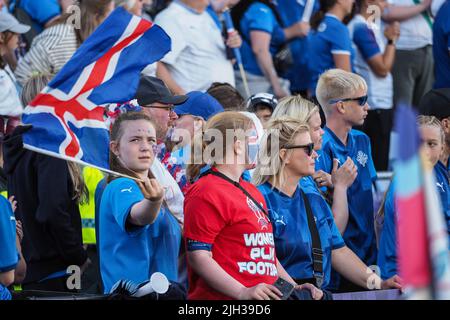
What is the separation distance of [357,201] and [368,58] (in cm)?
329

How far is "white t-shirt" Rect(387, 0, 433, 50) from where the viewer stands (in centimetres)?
1010

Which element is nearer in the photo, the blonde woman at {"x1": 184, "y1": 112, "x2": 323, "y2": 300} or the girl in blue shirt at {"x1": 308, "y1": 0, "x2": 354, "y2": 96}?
the blonde woman at {"x1": 184, "y1": 112, "x2": 323, "y2": 300}

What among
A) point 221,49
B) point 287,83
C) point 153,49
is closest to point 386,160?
point 287,83

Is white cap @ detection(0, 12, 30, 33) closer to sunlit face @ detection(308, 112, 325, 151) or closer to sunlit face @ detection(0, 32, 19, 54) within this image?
sunlit face @ detection(0, 32, 19, 54)

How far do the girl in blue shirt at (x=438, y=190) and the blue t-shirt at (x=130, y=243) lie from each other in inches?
57.8

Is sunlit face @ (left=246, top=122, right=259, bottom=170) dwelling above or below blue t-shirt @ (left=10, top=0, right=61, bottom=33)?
below

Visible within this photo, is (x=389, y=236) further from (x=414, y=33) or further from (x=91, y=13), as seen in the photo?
(x=414, y=33)

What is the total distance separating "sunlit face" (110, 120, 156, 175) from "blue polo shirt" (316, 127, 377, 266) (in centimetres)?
180

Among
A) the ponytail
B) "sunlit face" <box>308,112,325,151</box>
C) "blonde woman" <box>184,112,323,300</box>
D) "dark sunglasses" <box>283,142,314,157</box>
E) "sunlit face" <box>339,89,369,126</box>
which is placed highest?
the ponytail

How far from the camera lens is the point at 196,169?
16.8 feet

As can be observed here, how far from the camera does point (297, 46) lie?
9.73m

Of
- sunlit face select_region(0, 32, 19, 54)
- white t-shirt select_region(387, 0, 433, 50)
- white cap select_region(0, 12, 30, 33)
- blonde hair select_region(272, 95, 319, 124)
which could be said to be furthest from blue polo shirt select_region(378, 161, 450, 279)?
white t-shirt select_region(387, 0, 433, 50)

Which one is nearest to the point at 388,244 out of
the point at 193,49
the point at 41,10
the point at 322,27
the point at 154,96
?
the point at 154,96
